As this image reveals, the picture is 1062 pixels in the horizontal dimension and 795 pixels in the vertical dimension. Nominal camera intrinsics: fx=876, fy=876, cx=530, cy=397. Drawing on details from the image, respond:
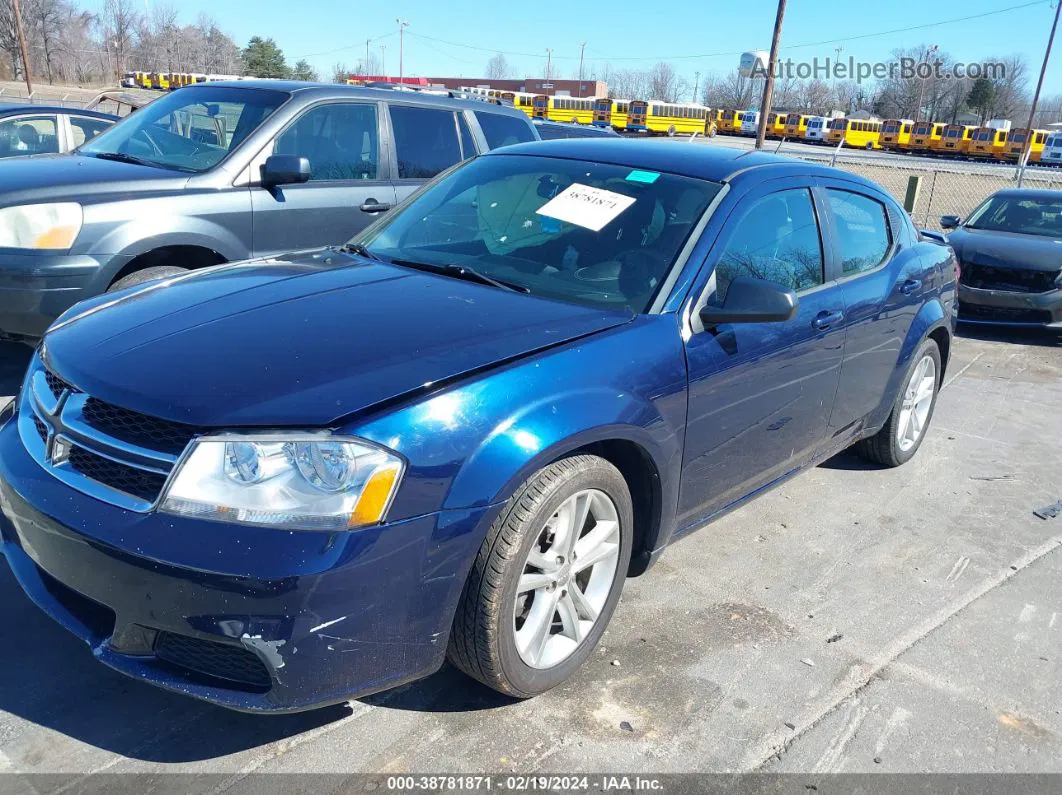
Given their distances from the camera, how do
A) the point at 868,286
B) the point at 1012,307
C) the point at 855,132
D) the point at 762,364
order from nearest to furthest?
the point at 762,364
the point at 868,286
the point at 1012,307
the point at 855,132

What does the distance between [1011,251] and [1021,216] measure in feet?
4.84

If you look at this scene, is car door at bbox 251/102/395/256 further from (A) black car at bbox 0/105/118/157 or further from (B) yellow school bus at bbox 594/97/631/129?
(B) yellow school bus at bbox 594/97/631/129

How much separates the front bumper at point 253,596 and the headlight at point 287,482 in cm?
4

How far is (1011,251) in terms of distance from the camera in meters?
9.01

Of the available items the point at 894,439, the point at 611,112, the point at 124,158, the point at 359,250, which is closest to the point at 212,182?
the point at 124,158

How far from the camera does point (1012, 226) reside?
32.9 feet

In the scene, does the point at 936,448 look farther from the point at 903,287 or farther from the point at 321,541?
the point at 321,541

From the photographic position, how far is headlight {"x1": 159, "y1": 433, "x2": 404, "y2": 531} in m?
2.16

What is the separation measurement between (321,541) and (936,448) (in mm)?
4719

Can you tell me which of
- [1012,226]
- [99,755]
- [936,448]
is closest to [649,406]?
[99,755]

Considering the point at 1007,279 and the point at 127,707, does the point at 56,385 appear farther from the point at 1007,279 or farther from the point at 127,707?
the point at 1007,279

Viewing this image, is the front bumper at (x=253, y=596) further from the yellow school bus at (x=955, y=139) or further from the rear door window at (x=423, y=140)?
the yellow school bus at (x=955, y=139)

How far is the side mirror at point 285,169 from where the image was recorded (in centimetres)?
528

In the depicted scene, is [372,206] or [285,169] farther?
[372,206]
